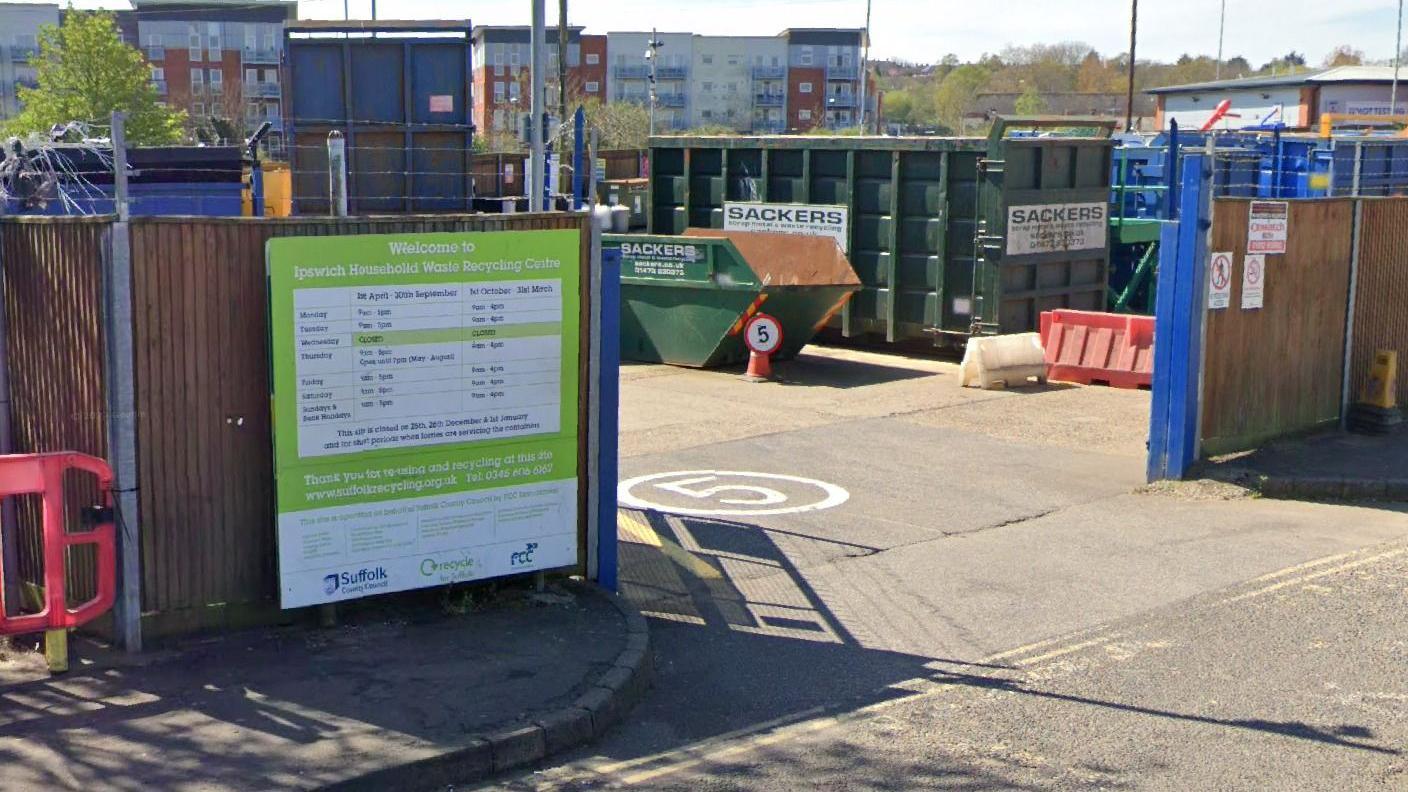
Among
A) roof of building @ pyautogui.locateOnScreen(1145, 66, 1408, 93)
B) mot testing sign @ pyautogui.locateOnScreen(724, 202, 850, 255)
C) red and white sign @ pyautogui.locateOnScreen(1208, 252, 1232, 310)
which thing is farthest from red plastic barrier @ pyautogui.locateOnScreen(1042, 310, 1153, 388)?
roof of building @ pyautogui.locateOnScreen(1145, 66, 1408, 93)

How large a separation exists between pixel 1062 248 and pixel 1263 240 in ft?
22.4

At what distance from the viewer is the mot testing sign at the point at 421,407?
295 inches

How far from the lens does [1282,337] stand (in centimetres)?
1356

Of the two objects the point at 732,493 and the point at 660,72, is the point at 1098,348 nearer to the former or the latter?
the point at 732,493

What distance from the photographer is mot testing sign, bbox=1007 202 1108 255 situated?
19.0 meters

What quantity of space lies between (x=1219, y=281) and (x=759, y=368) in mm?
6559

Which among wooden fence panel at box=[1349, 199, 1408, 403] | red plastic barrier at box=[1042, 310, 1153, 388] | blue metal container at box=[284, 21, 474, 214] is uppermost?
blue metal container at box=[284, 21, 474, 214]

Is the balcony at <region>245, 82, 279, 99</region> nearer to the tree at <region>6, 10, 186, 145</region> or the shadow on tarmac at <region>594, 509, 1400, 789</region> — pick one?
the tree at <region>6, 10, 186, 145</region>

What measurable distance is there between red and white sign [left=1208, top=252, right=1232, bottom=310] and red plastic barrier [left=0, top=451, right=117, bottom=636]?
882cm

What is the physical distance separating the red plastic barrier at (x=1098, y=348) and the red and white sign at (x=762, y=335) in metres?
3.22

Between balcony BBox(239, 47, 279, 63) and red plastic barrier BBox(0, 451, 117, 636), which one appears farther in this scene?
balcony BBox(239, 47, 279, 63)

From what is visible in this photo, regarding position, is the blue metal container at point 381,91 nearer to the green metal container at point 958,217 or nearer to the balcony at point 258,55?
the green metal container at point 958,217

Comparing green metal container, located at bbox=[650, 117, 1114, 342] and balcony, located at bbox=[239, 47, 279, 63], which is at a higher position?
balcony, located at bbox=[239, 47, 279, 63]

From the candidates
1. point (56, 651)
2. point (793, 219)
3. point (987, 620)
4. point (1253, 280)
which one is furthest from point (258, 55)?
point (56, 651)
